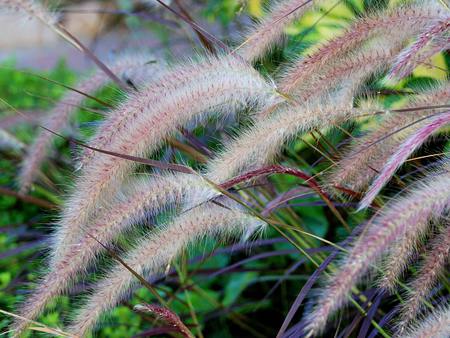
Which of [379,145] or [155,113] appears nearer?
[155,113]

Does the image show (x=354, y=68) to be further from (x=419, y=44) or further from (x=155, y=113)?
(x=155, y=113)

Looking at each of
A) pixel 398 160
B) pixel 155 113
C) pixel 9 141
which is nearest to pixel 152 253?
pixel 155 113

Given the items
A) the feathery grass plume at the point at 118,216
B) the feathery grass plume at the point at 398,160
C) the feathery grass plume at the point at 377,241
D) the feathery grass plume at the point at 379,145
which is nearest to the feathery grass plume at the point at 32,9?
the feathery grass plume at the point at 118,216

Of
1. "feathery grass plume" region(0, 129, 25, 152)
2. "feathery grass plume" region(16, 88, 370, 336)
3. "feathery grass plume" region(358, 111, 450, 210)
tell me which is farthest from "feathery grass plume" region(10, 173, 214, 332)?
"feathery grass plume" region(0, 129, 25, 152)

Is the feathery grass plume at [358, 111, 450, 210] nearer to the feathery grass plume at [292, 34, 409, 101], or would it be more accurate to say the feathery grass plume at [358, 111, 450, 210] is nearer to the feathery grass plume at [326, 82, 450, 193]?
the feathery grass plume at [326, 82, 450, 193]

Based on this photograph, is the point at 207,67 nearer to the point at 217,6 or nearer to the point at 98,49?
the point at 217,6

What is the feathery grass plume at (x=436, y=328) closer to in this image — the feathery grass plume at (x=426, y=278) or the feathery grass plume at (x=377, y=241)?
the feathery grass plume at (x=426, y=278)
